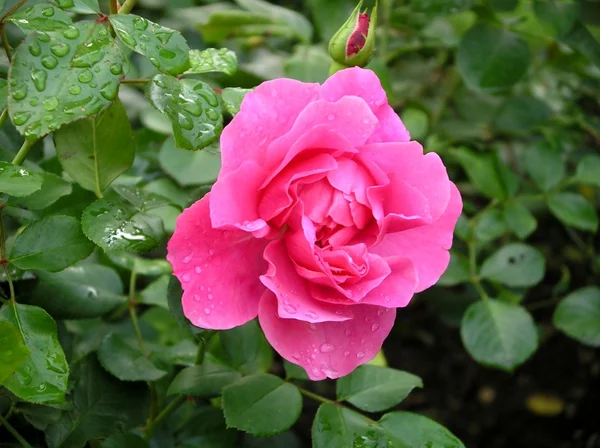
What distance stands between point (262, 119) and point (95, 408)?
447 millimetres

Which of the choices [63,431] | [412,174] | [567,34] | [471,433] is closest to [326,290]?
[412,174]

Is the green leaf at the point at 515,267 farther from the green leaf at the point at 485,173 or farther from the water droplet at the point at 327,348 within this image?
the water droplet at the point at 327,348

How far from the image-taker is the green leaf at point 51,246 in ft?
2.32

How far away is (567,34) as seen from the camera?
1.43 meters

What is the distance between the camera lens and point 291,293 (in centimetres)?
66

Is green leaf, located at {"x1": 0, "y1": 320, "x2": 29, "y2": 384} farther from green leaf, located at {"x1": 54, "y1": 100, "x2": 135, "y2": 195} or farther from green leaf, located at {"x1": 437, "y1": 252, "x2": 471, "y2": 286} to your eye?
green leaf, located at {"x1": 437, "y1": 252, "x2": 471, "y2": 286}

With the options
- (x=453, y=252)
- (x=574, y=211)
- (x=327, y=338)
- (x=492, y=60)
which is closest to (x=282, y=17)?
(x=492, y=60)

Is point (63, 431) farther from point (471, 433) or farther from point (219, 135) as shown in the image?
point (471, 433)

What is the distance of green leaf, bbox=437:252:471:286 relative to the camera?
4.36ft

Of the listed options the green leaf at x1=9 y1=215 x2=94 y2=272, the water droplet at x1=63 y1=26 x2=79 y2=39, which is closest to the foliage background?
the green leaf at x1=9 y1=215 x2=94 y2=272

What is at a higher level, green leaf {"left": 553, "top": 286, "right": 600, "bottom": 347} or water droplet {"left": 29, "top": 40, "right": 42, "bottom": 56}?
water droplet {"left": 29, "top": 40, "right": 42, "bottom": 56}

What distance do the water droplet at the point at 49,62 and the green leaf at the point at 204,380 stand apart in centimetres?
42

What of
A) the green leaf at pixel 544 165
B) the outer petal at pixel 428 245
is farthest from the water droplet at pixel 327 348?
the green leaf at pixel 544 165

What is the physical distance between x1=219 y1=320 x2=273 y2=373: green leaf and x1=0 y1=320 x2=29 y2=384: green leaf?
35 cm
